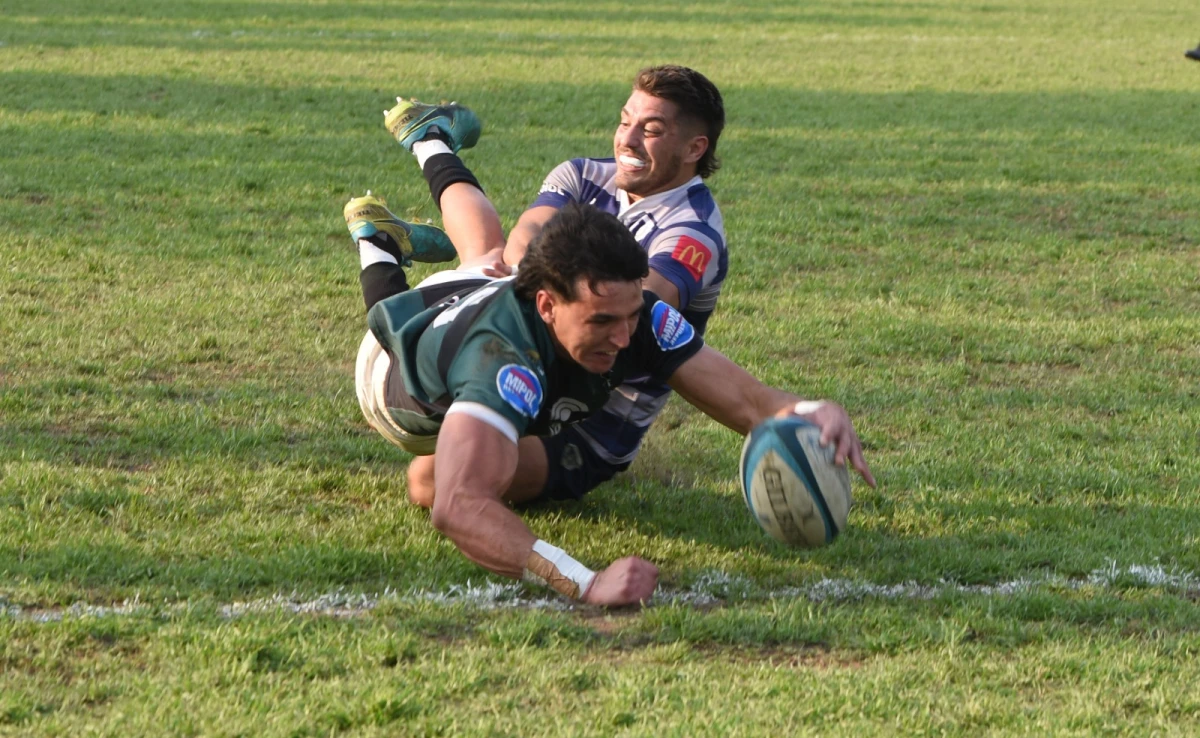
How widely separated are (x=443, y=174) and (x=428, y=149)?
26 centimetres

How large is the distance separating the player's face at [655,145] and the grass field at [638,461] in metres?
1.11

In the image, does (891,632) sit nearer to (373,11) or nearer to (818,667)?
(818,667)

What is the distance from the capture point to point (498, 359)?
13.0ft

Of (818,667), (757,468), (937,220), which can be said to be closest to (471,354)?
(757,468)

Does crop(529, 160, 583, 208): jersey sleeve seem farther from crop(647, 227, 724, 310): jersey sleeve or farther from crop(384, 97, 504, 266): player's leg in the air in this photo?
crop(647, 227, 724, 310): jersey sleeve

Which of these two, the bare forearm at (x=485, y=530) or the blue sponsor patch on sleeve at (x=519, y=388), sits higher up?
the blue sponsor patch on sleeve at (x=519, y=388)

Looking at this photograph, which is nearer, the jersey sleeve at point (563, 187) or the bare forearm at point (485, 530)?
the bare forearm at point (485, 530)

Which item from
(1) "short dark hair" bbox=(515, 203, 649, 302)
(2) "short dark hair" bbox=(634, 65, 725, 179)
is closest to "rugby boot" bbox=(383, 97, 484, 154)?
(2) "short dark hair" bbox=(634, 65, 725, 179)

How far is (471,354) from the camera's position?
13.2 feet

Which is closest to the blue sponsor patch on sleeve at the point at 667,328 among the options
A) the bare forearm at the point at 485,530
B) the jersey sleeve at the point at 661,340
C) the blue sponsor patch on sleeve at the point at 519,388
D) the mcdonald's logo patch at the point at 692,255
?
the jersey sleeve at the point at 661,340

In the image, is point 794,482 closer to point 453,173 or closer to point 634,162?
point 634,162

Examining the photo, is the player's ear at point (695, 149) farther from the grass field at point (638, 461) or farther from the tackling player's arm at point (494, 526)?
the tackling player's arm at point (494, 526)

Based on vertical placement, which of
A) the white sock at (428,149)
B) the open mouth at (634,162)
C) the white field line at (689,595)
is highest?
the open mouth at (634,162)

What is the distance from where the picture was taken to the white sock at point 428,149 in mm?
6371
